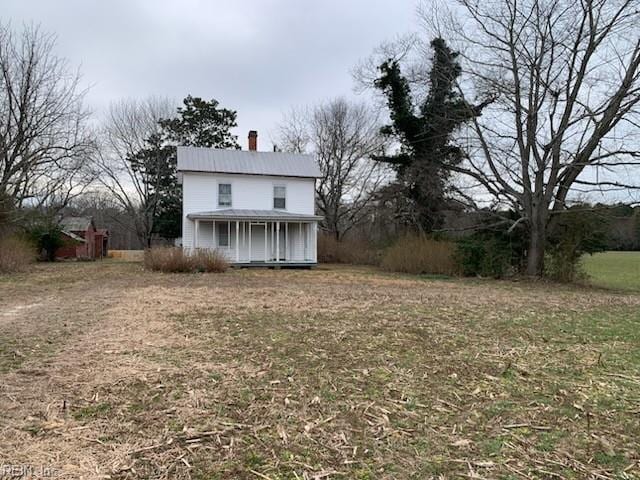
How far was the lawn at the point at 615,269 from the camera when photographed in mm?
17750

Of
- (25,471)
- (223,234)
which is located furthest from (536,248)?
(25,471)

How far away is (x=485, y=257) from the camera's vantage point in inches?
703

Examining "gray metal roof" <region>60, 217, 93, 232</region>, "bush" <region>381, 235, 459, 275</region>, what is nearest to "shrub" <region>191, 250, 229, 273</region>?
"bush" <region>381, 235, 459, 275</region>

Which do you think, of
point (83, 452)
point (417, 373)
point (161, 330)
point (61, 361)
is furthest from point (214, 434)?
point (161, 330)

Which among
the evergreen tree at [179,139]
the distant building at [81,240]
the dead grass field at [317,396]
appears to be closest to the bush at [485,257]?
the dead grass field at [317,396]

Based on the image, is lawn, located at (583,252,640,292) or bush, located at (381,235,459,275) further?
bush, located at (381,235,459,275)

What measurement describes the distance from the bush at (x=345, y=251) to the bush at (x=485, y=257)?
8.27 meters

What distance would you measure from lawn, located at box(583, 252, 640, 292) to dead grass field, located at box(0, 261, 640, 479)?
12337 millimetres

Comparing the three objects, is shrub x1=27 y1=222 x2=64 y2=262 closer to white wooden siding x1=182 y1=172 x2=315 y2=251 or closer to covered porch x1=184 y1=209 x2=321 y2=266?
→ white wooden siding x1=182 y1=172 x2=315 y2=251

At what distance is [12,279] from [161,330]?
35.8ft

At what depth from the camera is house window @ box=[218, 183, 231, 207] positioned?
22828 millimetres

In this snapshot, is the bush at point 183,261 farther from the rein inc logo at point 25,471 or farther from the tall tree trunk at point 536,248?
the rein inc logo at point 25,471

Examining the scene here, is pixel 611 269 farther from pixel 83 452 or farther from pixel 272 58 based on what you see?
pixel 83 452

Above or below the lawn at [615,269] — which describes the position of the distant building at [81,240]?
above
